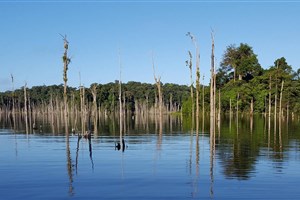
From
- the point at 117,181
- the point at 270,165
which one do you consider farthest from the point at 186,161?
the point at 117,181

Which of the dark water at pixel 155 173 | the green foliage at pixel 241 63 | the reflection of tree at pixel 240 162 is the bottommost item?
the dark water at pixel 155 173

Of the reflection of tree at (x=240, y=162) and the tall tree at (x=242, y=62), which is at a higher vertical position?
the tall tree at (x=242, y=62)

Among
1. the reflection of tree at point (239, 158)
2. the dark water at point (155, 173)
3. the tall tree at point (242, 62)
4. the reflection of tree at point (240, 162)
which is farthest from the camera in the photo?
the tall tree at point (242, 62)

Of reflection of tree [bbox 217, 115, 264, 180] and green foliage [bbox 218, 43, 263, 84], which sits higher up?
green foliage [bbox 218, 43, 263, 84]

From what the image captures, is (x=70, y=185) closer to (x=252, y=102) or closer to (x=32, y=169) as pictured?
(x=32, y=169)

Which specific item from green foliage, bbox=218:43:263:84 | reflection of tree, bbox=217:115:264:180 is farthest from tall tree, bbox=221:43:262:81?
reflection of tree, bbox=217:115:264:180

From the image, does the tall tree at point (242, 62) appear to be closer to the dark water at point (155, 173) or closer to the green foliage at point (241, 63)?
the green foliage at point (241, 63)

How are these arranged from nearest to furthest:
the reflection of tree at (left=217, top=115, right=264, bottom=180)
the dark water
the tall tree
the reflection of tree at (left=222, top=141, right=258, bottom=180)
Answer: the dark water, the reflection of tree at (left=222, top=141, right=258, bottom=180), the reflection of tree at (left=217, top=115, right=264, bottom=180), the tall tree

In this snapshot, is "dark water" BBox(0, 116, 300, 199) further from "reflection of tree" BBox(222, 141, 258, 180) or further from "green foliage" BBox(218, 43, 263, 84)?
"green foliage" BBox(218, 43, 263, 84)

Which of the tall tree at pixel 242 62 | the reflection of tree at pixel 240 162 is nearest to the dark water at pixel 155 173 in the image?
the reflection of tree at pixel 240 162

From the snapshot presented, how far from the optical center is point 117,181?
1714 centimetres

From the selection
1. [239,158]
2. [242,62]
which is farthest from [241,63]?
[239,158]

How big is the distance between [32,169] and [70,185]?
16.5 feet

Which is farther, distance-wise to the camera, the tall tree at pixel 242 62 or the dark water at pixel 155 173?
the tall tree at pixel 242 62
